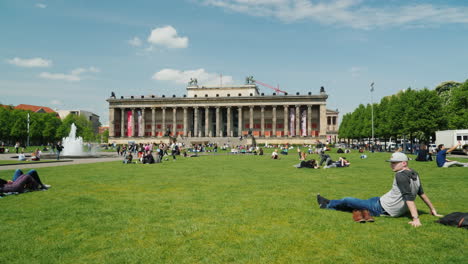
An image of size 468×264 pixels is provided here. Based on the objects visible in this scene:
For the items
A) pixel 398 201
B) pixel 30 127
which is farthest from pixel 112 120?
pixel 398 201

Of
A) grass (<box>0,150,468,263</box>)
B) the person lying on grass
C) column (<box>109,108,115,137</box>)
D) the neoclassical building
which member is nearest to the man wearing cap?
grass (<box>0,150,468,263</box>)

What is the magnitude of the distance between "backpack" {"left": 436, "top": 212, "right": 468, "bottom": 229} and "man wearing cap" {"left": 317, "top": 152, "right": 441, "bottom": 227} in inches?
20.3

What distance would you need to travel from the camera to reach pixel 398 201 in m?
7.09

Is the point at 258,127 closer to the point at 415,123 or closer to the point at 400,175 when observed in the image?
the point at 415,123

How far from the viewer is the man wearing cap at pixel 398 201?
6.74m

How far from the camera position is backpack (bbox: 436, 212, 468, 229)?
6.32 m

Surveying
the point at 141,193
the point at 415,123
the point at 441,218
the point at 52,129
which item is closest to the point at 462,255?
the point at 441,218

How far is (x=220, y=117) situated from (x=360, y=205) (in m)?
93.1

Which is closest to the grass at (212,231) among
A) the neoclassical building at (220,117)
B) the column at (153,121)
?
the neoclassical building at (220,117)

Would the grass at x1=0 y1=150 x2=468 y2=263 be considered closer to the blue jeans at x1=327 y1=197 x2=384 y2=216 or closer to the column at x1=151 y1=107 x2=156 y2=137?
the blue jeans at x1=327 y1=197 x2=384 y2=216

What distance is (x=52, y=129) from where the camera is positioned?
9531 centimetres

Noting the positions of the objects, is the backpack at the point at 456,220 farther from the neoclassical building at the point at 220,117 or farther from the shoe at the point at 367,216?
the neoclassical building at the point at 220,117

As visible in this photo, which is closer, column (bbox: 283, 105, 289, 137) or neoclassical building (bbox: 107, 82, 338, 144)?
neoclassical building (bbox: 107, 82, 338, 144)

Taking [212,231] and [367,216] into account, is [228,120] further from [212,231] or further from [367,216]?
[212,231]
